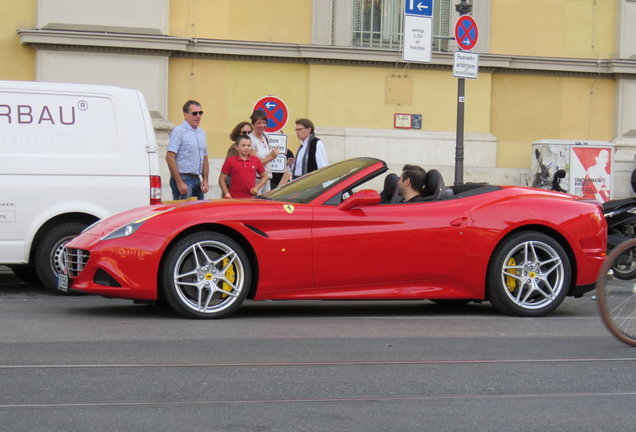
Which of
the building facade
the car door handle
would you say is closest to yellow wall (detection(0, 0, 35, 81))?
the building facade

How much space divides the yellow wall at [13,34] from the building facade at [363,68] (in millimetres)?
18

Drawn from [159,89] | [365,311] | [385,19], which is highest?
[385,19]

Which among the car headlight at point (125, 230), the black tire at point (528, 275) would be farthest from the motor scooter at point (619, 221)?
the car headlight at point (125, 230)

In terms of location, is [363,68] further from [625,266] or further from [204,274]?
[625,266]

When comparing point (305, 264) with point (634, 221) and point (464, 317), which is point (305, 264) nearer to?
point (464, 317)

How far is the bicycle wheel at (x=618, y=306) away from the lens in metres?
7.40

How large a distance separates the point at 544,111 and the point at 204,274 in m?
15.9

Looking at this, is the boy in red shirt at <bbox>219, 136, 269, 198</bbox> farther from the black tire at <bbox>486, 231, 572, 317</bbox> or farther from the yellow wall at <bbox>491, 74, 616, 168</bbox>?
the yellow wall at <bbox>491, 74, 616, 168</bbox>

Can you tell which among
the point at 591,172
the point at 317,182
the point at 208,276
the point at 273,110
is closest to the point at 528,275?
the point at 317,182

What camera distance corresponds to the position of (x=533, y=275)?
29.9 ft

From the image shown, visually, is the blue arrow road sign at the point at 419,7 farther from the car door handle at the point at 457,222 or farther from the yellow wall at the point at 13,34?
the car door handle at the point at 457,222

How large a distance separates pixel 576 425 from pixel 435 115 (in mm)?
17520

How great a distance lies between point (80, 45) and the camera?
2058 centimetres

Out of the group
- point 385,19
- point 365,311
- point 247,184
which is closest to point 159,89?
point 385,19
